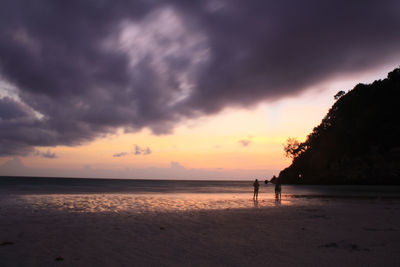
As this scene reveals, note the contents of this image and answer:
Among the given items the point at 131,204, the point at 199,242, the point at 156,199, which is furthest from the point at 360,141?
the point at 199,242

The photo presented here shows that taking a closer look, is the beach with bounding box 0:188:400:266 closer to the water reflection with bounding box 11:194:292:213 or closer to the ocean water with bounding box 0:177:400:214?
the water reflection with bounding box 11:194:292:213

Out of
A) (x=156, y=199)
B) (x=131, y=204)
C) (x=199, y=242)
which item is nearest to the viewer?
(x=199, y=242)

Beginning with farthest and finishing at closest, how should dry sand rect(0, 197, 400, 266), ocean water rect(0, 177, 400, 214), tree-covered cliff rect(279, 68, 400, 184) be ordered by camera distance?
tree-covered cliff rect(279, 68, 400, 184)
ocean water rect(0, 177, 400, 214)
dry sand rect(0, 197, 400, 266)

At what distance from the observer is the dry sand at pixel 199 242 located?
25.4 feet

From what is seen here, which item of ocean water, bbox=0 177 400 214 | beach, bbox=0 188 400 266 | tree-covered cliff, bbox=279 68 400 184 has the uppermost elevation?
tree-covered cliff, bbox=279 68 400 184

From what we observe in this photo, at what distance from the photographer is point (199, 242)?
10031 millimetres

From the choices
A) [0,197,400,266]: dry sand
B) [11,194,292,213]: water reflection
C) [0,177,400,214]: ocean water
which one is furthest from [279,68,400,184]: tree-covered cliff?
[0,197,400,266]: dry sand

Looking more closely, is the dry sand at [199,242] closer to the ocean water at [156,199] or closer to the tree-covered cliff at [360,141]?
the ocean water at [156,199]

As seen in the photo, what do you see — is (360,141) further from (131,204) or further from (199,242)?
(199,242)

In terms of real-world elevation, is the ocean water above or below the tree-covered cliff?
below

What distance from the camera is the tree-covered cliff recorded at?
7350cm

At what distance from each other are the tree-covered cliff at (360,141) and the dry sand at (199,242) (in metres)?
71.3

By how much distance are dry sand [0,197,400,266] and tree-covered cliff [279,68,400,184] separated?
234ft

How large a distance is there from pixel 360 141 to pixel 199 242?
87.3 metres
